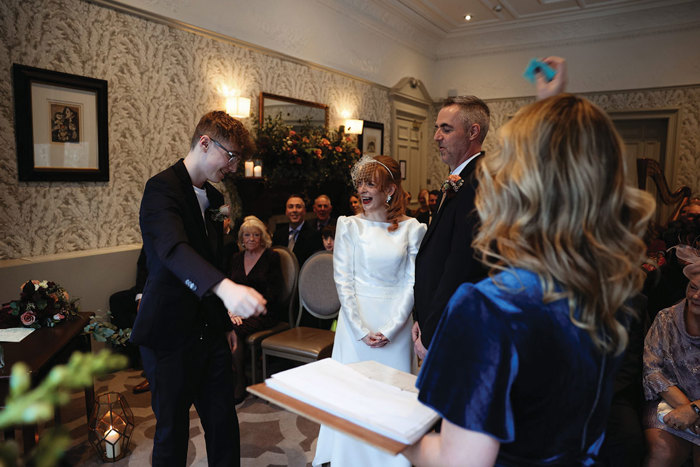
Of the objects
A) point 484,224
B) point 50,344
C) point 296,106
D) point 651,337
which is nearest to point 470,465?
point 484,224

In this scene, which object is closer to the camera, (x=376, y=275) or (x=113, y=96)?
(x=376, y=275)

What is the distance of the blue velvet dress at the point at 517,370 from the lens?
85 cm

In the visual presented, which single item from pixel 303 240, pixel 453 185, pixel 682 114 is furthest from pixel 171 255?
pixel 682 114

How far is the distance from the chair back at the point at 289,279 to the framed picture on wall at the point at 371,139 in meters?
3.84

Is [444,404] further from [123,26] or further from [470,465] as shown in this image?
[123,26]

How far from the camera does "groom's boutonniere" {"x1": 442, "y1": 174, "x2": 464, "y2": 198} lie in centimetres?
203

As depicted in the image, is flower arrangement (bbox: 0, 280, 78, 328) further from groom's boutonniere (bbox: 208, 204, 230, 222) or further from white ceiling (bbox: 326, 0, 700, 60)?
white ceiling (bbox: 326, 0, 700, 60)

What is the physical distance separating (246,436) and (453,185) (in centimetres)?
218

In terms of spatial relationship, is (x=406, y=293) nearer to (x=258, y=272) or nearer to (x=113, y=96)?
(x=258, y=272)

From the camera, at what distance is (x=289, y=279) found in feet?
13.6

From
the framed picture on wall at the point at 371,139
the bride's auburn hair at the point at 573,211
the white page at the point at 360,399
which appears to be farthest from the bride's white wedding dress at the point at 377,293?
the framed picture on wall at the point at 371,139

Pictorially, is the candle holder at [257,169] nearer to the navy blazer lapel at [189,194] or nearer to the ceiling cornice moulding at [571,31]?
the navy blazer lapel at [189,194]

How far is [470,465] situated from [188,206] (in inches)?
60.4

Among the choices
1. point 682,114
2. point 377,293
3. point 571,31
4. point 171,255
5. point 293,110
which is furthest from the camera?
point 571,31
